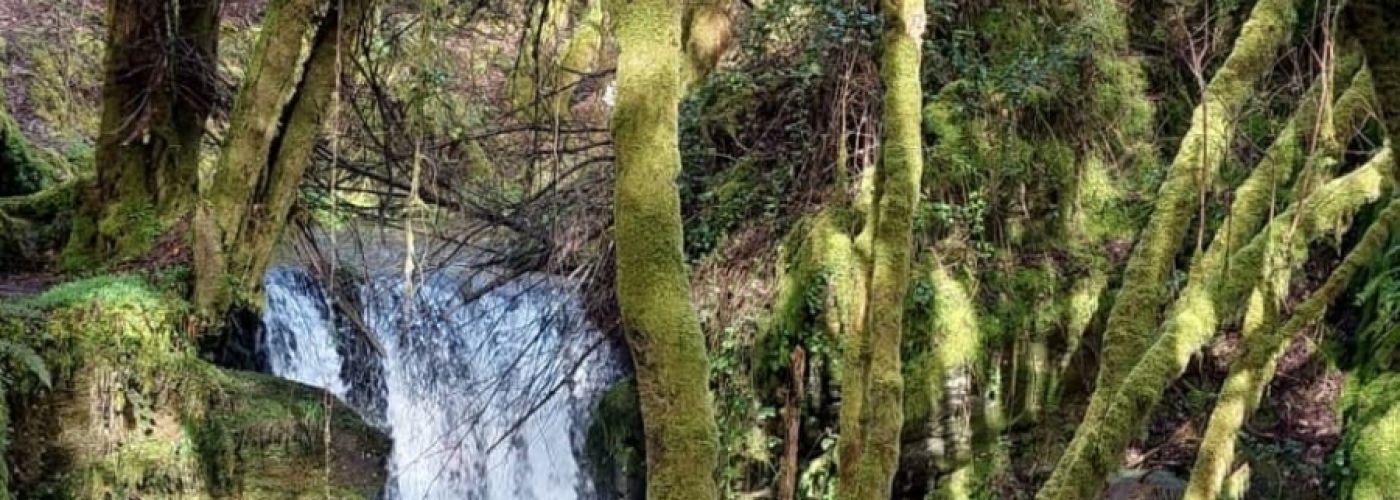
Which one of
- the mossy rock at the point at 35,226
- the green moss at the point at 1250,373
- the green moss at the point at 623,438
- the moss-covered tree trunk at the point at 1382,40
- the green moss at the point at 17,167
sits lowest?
the green moss at the point at 623,438

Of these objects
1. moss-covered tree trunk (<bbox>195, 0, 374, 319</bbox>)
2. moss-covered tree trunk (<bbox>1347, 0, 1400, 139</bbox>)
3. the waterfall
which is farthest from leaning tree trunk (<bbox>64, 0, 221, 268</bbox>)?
moss-covered tree trunk (<bbox>1347, 0, 1400, 139</bbox>)

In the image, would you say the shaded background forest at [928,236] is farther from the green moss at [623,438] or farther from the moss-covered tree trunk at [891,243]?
the moss-covered tree trunk at [891,243]

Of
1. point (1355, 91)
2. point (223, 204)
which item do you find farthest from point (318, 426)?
point (1355, 91)

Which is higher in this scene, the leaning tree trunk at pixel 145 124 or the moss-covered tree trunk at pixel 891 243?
the leaning tree trunk at pixel 145 124

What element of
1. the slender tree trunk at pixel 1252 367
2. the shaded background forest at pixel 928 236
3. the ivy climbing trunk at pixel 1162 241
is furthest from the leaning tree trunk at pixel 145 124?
the slender tree trunk at pixel 1252 367

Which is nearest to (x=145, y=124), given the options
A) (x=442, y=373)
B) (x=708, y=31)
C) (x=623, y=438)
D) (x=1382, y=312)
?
(x=442, y=373)

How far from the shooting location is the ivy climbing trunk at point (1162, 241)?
9.25 ft

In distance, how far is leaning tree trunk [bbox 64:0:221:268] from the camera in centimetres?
679

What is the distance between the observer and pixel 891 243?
110 inches

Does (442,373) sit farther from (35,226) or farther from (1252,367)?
(1252,367)

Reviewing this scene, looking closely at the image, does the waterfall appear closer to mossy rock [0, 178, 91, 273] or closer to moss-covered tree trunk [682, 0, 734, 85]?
mossy rock [0, 178, 91, 273]

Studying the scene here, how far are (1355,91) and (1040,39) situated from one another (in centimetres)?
433

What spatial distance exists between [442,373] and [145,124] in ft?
9.65

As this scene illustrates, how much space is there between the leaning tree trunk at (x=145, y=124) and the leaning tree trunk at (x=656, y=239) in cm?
556
